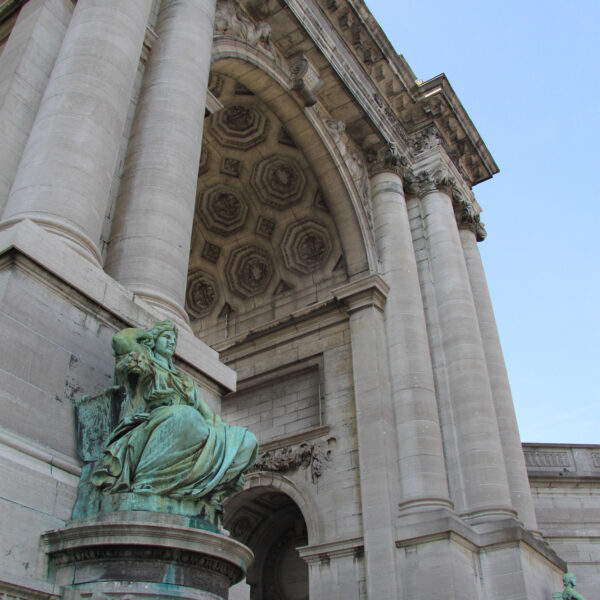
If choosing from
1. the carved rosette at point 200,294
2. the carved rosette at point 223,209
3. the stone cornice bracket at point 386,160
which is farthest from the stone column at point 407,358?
the carved rosette at point 200,294

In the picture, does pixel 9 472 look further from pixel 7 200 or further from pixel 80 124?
pixel 80 124

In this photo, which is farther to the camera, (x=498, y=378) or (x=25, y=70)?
(x=498, y=378)

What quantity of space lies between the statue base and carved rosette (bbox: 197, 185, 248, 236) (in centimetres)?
1624

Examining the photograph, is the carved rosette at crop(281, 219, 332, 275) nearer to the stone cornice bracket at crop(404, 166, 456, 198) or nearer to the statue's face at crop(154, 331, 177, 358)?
the stone cornice bracket at crop(404, 166, 456, 198)

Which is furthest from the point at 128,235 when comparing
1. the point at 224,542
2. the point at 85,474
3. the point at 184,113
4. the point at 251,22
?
the point at 251,22

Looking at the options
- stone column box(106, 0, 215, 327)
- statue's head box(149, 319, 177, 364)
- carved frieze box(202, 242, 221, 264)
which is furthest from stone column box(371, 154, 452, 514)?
statue's head box(149, 319, 177, 364)

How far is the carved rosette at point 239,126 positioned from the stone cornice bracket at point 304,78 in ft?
5.42

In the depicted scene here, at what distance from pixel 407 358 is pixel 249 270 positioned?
7353 mm

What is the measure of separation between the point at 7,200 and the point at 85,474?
11.4 feet

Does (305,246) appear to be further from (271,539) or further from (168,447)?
(168,447)

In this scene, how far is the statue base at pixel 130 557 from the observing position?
478cm

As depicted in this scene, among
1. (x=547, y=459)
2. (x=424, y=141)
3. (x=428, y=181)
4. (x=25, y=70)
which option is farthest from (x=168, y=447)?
(x=547, y=459)

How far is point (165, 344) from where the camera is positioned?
6320 mm

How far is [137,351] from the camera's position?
19.5ft
